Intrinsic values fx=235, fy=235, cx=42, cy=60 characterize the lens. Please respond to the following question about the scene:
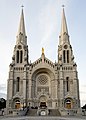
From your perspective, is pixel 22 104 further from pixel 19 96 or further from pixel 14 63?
pixel 14 63

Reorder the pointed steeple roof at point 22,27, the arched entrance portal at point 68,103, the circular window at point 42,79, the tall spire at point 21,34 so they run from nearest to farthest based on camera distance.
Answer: the arched entrance portal at point 68,103 < the circular window at point 42,79 < the tall spire at point 21,34 < the pointed steeple roof at point 22,27

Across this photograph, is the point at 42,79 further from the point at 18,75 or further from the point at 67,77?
the point at 67,77

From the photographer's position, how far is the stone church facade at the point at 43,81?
2724 inches

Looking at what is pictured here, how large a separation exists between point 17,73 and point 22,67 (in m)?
2.41

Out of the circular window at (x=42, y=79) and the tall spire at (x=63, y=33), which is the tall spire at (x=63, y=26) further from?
→ the circular window at (x=42, y=79)

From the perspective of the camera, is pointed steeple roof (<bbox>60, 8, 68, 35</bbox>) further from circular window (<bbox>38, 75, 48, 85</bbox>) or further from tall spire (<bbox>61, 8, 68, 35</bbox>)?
circular window (<bbox>38, 75, 48, 85</bbox>)

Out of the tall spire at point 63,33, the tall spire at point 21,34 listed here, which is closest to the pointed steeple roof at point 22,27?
the tall spire at point 21,34

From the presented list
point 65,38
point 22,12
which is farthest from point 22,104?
point 22,12

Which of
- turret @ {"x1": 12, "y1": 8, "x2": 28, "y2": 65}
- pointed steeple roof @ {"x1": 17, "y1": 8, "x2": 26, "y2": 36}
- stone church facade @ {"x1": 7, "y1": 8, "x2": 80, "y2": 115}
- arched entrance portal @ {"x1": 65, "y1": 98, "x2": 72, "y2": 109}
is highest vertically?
pointed steeple roof @ {"x1": 17, "y1": 8, "x2": 26, "y2": 36}

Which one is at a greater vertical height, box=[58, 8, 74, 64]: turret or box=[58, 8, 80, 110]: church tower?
box=[58, 8, 74, 64]: turret

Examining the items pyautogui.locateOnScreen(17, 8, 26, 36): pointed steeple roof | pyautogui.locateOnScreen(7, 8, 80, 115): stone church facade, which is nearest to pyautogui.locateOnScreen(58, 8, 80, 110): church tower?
pyautogui.locateOnScreen(7, 8, 80, 115): stone church facade

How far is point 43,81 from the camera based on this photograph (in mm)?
73750

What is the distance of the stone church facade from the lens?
227 ft

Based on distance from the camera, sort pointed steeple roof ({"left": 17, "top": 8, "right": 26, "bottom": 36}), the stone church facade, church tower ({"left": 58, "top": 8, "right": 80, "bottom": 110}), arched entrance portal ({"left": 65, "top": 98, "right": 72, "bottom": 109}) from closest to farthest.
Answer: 1. church tower ({"left": 58, "top": 8, "right": 80, "bottom": 110})
2. the stone church facade
3. arched entrance portal ({"left": 65, "top": 98, "right": 72, "bottom": 109})
4. pointed steeple roof ({"left": 17, "top": 8, "right": 26, "bottom": 36})
